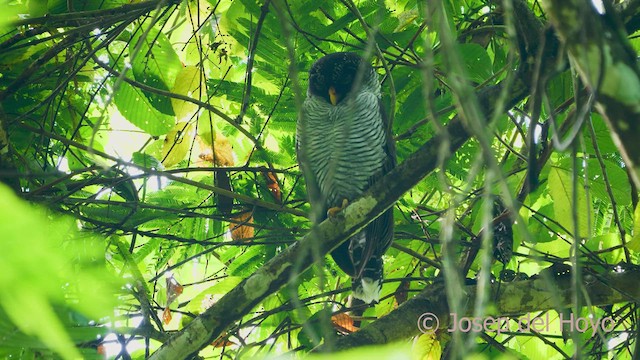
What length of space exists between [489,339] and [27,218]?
2.70m

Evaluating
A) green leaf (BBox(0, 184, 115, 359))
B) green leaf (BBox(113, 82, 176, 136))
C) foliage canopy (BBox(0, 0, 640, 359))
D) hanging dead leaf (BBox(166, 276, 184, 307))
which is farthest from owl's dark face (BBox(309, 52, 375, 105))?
green leaf (BBox(0, 184, 115, 359))

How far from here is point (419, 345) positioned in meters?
3.30

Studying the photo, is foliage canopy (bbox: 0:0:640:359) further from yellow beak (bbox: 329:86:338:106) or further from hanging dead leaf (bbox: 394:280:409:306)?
yellow beak (bbox: 329:86:338:106)

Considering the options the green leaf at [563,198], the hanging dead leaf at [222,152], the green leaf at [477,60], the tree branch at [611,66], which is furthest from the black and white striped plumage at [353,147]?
the tree branch at [611,66]

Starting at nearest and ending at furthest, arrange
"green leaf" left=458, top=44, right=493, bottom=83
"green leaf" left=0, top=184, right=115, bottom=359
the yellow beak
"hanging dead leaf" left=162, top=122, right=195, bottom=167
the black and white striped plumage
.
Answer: "green leaf" left=0, top=184, right=115, bottom=359 < "green leaf" left=458, top=44, right=493, bottom=83 < "hanging dead leaf" left=162, top=122, right=195, bottom=167 < the black and white striped plumage < the yellow beak

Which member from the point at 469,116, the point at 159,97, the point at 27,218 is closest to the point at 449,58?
the point at 469,116

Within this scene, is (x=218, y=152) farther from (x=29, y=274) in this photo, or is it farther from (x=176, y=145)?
(x=29, y=274)

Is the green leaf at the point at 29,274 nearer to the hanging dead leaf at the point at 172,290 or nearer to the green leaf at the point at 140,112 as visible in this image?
the green leaf at the point at 140,112

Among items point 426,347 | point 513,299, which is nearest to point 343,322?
point 426,347

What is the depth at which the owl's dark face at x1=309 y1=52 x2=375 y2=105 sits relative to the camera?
4.28 metres

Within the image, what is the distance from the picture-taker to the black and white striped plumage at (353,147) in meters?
3.90

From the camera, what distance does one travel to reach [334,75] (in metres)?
4.40

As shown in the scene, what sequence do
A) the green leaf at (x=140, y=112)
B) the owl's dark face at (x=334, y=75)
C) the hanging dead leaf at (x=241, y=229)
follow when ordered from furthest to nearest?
1. the owl's dark face at (x=334, y=75)
2. the hanging dead leaf at (x=241, y=229)
3. the green leaf at (x=140, y=112)

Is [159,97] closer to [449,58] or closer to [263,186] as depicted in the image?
[263,186]
